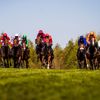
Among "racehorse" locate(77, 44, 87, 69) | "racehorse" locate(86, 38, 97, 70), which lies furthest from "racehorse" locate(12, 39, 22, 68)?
"racehorse" locate(86, 38, 97, 70)

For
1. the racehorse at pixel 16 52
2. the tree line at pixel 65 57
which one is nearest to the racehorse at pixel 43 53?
the racehorse at pixel 16 52

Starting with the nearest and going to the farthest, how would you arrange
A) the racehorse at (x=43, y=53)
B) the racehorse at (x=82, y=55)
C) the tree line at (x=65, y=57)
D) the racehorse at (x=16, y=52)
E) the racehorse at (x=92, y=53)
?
the racehorse at (x=92, y=53) → the racehorse at (x=82, y=55) → the racehorse at (x=16, y=52) → the racehorse at (x=43, y=53) → the tree line at (x=65, y=57)

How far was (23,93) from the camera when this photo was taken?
37.3 ft

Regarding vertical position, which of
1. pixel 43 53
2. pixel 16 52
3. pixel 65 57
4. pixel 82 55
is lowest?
pixel 82 55

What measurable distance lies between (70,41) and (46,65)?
279ft

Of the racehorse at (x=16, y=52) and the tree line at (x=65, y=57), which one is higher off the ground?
the tree line at (x=65, y=57)

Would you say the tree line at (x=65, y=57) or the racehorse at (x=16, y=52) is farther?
the tree line at (x=65, y=57)

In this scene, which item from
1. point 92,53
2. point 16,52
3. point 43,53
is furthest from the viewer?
point 43,53

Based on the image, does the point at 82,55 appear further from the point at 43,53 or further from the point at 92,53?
the point at 43,53

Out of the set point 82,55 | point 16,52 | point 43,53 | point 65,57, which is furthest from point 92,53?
point 65,57

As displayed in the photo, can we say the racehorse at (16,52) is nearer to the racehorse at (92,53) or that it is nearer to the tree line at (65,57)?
the racehorse at (92,53)

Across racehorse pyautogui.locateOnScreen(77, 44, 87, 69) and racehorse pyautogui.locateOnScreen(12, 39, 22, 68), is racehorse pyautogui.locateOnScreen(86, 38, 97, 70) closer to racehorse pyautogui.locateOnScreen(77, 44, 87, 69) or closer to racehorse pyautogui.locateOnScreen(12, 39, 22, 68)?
racehorse pyautogui.locateOnScreen(77, 44, 87, 69)

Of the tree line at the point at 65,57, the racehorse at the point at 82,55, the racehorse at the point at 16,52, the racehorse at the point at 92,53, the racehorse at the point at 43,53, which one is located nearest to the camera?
the racehorse at the point at 92,53

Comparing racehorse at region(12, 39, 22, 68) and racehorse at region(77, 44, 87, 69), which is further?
Answer: racehorse at region(12, 39, 22, 68)
